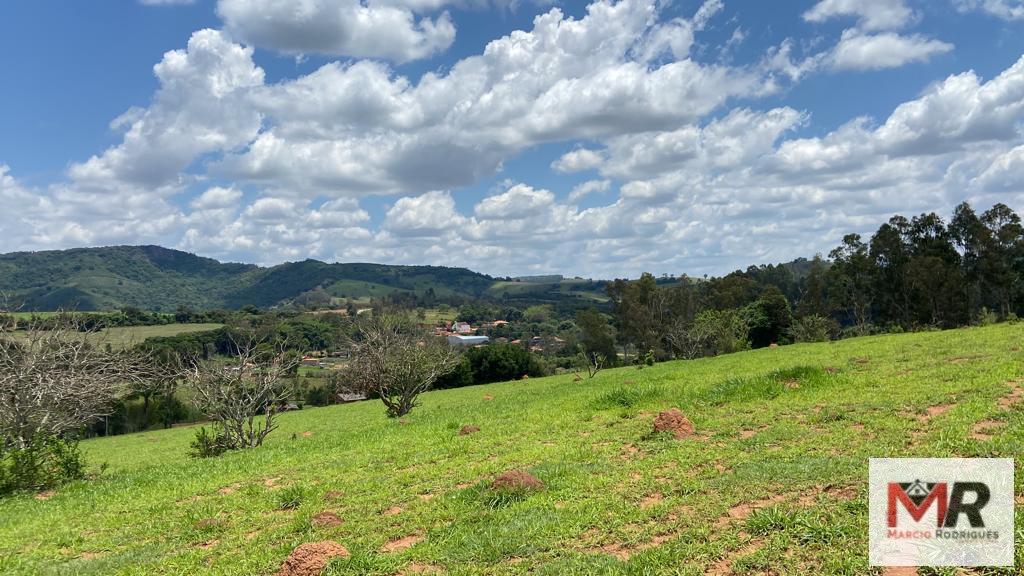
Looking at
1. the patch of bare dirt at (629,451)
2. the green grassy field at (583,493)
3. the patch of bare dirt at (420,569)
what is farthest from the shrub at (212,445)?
the patch of bare dirt at (420,569)

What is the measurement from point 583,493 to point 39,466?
48.0 feet

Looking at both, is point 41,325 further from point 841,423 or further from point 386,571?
point 841,423

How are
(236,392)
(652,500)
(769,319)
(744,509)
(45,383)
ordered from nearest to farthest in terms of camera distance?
1. (744,509)
2. (652,500)
3. (45,383)
4. (236,392)
5. (769,319)

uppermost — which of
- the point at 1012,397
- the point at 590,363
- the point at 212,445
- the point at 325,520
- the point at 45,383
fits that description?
the point at 45,383

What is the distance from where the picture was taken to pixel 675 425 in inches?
460

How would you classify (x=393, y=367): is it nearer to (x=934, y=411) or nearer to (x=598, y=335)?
(x=934, y=411)

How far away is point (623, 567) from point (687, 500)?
2.06 metres

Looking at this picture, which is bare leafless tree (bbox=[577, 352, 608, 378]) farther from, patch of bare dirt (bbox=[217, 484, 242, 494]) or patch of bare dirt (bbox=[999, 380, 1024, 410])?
patch of bare dirt (bbox=[217, 484, 242, 494])

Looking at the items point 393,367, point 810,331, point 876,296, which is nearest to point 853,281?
point 876,296

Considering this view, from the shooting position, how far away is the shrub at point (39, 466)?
13.9m

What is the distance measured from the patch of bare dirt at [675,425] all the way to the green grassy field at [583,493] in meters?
0.36

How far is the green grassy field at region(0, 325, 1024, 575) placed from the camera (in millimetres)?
6250

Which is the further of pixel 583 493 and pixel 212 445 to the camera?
pixel 212 445

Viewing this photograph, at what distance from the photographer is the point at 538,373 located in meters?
72.3
